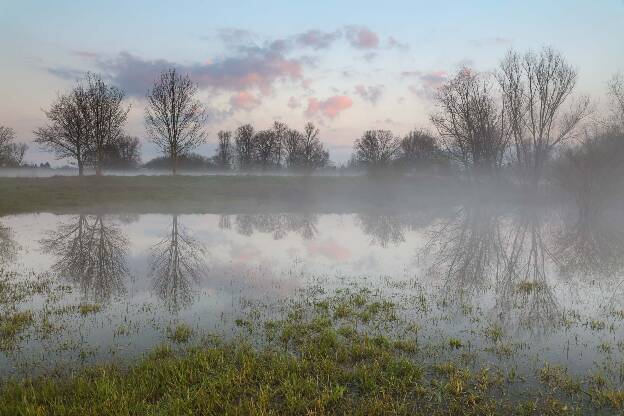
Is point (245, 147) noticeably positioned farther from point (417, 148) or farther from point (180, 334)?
point (180, 334)

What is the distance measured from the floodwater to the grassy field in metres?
13.3

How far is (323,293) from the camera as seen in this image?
1325 cm

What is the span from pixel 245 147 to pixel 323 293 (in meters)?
105

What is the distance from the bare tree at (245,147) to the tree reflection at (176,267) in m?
87.8

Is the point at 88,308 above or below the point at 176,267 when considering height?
below

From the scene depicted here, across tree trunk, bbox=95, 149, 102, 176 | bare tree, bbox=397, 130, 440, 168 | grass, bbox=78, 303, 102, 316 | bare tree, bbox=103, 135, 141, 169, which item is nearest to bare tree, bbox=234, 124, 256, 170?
bare tree, bbox=103, 135, 141, 169

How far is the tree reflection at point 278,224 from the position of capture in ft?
92.1

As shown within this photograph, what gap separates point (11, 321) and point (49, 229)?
20.0 m

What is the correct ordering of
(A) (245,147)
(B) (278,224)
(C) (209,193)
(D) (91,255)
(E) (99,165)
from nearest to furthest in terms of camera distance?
(D) (91,255)
(B) (278,224)
(C) (209,193)
(E) (99,165)
(A) (245,147)

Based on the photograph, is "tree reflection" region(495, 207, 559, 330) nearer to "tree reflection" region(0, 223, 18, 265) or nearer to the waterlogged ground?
the waterlogged ground

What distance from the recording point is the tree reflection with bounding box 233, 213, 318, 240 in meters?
28.1

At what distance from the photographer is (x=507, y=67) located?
57781 mm

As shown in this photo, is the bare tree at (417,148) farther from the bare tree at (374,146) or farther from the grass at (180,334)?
the grass at (180,334)

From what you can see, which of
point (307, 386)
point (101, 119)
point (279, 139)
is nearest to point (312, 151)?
point (279, 139)
